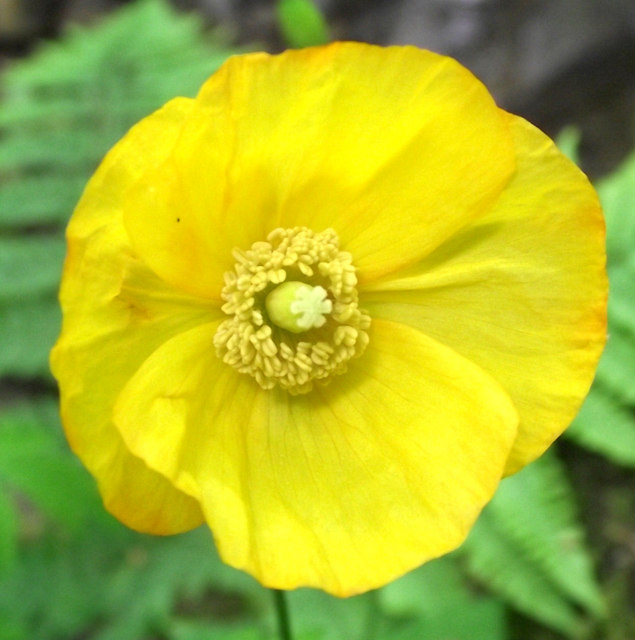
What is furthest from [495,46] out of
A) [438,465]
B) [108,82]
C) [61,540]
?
[438,465]

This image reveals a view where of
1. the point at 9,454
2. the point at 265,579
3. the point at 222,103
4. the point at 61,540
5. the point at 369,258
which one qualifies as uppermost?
the point at 222,103

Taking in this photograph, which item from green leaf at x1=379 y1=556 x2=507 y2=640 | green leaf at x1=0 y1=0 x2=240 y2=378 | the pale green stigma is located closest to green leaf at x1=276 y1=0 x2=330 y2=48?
the pale green stigma

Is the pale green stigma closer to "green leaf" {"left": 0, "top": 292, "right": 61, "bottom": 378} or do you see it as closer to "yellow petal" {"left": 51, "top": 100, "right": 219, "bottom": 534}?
"yellow petal" {"left": 51, "top": 100, "right": 219, "bottom": 534}

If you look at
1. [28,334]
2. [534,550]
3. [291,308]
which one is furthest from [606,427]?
[28,334]

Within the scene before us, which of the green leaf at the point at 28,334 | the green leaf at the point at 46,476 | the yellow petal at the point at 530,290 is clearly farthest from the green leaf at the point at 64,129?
the yellow petal at the point at 530,290

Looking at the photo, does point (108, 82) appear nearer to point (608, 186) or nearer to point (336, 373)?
point (608, 186)

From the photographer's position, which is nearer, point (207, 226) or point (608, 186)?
point (207, 226)

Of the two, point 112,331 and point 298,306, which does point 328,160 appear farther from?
point 112,331
